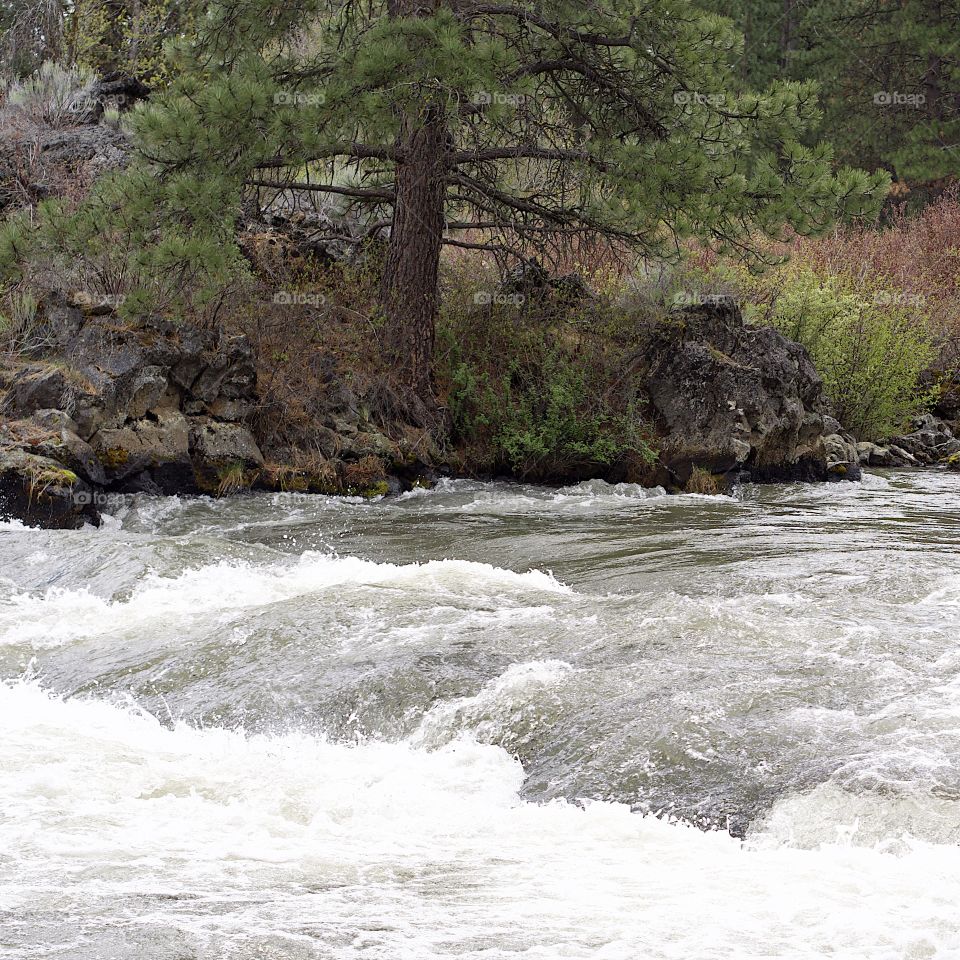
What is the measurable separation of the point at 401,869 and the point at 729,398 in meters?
9.76

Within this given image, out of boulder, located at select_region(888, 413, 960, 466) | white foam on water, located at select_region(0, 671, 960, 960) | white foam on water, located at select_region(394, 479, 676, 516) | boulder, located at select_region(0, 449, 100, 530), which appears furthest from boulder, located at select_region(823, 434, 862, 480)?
white foam on water, located at select_region(0, 671, 960, 960)

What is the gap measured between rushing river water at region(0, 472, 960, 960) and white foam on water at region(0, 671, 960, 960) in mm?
11

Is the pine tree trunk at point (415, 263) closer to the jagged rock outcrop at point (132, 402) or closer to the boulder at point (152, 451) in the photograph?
the jagged rock outcrop at point (132, 402)

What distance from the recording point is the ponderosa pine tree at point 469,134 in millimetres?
10047

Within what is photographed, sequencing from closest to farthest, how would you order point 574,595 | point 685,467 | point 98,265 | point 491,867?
point 491,867, point 574,595, point 98,265, point 685,467

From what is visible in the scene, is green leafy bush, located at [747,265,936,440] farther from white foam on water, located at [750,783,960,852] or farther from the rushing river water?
white foam on water, located at [750,783,960,852]

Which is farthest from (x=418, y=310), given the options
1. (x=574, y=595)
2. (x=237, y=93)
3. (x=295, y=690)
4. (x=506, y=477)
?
(x=295, y=690)

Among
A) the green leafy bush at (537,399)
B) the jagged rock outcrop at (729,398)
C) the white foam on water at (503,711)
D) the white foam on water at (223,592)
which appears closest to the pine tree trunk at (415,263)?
the green leafy bush at (537,399)

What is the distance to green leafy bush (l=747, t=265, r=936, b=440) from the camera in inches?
593

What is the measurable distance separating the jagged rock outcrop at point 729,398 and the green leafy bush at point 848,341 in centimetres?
183

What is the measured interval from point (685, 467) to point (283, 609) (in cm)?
705

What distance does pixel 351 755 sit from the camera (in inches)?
171

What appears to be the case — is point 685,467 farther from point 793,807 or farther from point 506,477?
point 793,807

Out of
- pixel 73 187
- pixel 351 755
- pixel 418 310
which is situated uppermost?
pixel 73 187
